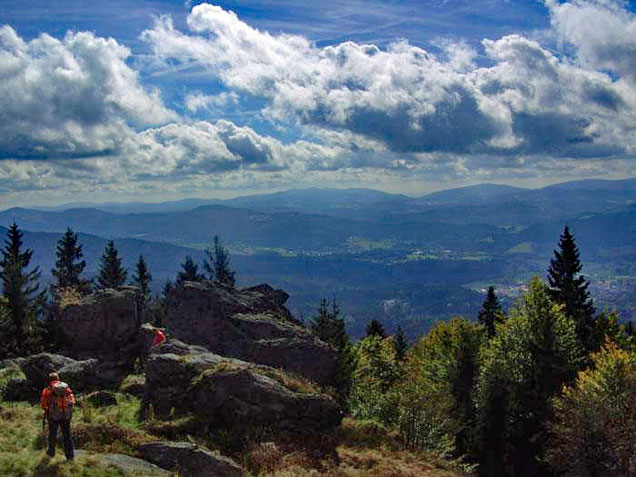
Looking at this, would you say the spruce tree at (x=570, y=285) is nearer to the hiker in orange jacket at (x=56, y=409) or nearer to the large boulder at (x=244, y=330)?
the large boulder at (x=244, y=330)

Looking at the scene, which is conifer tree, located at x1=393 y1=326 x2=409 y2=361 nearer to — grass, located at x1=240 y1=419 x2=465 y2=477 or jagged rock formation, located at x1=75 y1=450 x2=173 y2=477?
grass, located at x1=240 y1=419 x2=465 y2=477

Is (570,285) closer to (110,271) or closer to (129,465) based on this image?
(129,465)

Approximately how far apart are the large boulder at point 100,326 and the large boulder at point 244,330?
4.87m

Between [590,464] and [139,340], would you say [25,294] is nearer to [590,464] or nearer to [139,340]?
[139,340]

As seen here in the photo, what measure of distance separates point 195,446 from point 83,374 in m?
11.8

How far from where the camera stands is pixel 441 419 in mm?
35344

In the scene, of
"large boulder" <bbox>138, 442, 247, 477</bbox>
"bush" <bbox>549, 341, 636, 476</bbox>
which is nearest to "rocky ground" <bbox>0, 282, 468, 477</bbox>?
"large boulder" <bbox>138, 442, 247, 477</bbox>

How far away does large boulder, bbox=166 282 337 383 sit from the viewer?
121 feet

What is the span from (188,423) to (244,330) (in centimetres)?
1637

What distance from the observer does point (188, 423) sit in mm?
23812

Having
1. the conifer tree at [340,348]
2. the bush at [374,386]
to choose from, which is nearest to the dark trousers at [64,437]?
the bush at [374,386]

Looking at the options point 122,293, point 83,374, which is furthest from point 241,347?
A: point 83,374

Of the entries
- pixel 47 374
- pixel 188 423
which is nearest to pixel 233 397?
pixel 188 423

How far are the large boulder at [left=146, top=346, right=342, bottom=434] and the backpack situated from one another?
6.66 meters
